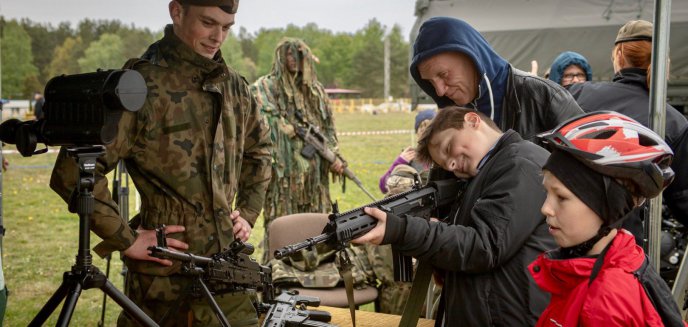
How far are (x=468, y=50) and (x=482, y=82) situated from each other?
16 centimetres

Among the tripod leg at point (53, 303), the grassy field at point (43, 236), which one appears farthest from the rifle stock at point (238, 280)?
the grassy field at point (43, 236)

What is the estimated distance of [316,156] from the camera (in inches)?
276

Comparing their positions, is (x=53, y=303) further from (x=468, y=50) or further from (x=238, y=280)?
(x=468, y=50)

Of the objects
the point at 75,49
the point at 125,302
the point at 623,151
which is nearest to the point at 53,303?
the point at 125,302

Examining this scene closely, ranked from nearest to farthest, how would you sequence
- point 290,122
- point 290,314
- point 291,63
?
point 290,314
point 291,63
point 290,122

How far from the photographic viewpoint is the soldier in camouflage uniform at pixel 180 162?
263cm

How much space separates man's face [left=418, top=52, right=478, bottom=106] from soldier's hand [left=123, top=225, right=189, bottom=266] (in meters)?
1.22

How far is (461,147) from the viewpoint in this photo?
7.98 feet

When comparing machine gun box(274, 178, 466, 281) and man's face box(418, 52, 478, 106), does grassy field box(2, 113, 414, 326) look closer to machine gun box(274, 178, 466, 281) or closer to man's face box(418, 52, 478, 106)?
man's face box(418, 52, 478, 106)

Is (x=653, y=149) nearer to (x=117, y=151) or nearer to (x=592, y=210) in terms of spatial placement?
(x=592, y=210)

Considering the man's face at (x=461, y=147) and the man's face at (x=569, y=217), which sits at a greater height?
the man's face at (x=461, y=147)

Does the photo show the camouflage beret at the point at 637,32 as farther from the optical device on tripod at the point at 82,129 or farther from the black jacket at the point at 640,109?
the optical device on tripod at the point at 82,129

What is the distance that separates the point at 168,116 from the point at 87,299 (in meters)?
4.28

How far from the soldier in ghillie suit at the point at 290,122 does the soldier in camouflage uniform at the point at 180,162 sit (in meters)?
3.88
